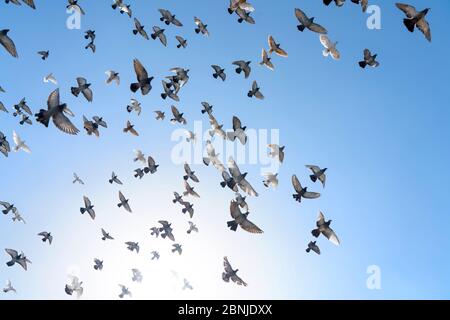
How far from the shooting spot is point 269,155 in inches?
665

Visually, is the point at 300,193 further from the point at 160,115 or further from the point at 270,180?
the point at 160,115

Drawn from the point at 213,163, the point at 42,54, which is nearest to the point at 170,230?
the point at 213,163

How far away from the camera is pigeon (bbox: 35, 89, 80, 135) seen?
39.1 feet

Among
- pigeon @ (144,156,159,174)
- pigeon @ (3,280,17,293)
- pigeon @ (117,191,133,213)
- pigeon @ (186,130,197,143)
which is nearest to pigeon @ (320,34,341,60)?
pigeon @ (186,130,197,143)

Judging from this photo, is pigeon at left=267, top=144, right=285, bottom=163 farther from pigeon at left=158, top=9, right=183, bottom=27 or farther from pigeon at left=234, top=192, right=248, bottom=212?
pigeon at left=158, top=9, right=183, bottom=27

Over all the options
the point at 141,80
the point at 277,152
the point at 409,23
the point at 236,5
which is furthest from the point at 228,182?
the point at 409,23

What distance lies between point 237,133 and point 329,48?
18.3 feet

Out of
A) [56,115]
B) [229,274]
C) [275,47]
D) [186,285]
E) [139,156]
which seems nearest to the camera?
[56,115]

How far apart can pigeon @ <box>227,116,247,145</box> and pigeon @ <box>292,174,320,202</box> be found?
268cm

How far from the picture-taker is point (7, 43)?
38.9ft

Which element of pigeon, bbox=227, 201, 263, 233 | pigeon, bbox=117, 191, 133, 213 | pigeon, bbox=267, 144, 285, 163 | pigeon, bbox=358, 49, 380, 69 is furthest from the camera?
pigeon, bbox=117, 191, 133, 213

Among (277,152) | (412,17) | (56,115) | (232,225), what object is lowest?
(232,225)
